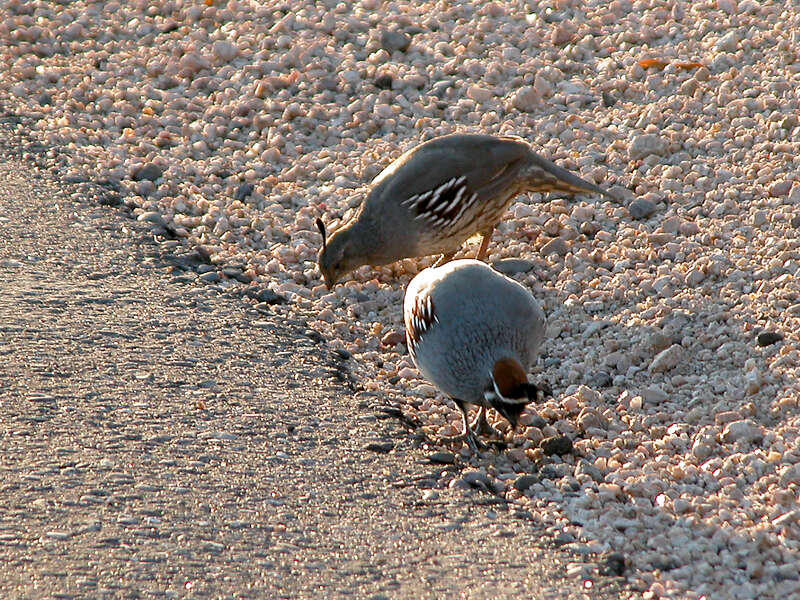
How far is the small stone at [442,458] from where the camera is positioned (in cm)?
572

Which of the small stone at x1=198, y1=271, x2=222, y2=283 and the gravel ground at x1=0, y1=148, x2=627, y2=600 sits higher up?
the gravel ground at x1=0, y1=148, x2=627, y2=600

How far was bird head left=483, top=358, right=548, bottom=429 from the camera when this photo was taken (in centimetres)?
568

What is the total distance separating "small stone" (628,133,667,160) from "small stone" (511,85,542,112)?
3.34ft

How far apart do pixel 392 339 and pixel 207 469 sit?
177 centimetres

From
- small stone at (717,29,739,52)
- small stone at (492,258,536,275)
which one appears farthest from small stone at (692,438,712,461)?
small stone at (717,29,739,52)

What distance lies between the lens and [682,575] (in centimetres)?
472

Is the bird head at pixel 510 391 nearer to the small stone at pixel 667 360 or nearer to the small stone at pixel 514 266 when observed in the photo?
the small stone at pixel 667 360

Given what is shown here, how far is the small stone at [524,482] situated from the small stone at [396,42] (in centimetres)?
520

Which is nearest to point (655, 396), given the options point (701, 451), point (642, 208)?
point (701, 451)

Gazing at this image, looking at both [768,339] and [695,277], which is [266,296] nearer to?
[695,277]

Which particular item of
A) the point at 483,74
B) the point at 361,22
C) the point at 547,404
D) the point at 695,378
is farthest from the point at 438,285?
the point at 361,22

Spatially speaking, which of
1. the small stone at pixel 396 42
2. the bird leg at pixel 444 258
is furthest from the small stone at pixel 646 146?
the small stone at pixel 396 42

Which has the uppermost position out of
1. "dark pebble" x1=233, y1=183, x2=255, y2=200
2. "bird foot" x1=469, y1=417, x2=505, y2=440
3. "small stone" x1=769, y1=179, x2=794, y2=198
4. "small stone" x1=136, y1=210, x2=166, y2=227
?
"small stone" x1=769, y1=179, x2=794, y2=198

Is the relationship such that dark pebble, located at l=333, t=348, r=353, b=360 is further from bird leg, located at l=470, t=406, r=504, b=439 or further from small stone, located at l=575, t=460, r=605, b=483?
small stone, located at l=575, t=460, r=605, b=483
